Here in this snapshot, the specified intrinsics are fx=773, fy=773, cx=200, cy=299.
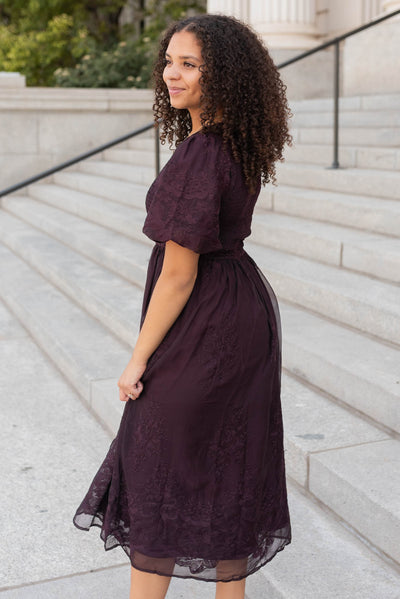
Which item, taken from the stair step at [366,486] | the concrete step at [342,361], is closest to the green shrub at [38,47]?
the concrete step at [342,361]

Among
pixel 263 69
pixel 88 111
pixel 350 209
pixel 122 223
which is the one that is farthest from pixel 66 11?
pixel 263 69

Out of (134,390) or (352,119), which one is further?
(352,119)

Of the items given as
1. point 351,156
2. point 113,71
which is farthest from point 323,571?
point 113,71

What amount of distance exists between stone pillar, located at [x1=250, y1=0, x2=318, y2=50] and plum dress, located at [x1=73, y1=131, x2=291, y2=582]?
9.26 meters

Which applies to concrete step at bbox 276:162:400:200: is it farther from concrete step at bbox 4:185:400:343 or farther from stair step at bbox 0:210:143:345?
stair step at bbox 0:210:143:345

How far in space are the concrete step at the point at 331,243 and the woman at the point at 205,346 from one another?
247 centimetres

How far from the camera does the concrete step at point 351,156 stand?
20.4 ft

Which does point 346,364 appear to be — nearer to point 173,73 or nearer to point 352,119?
point 173,73

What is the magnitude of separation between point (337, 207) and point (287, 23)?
599 cm

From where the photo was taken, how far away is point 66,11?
16891 millimetres

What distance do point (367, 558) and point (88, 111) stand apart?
32.1 ft

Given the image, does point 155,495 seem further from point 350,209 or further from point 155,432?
point 350,209

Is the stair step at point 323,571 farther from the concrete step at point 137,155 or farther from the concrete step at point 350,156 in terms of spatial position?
the concrete step at point 137,155

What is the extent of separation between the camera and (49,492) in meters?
3.49
